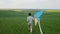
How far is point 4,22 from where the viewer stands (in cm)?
403

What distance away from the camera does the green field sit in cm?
389

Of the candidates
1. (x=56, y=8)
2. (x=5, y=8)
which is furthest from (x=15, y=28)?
(x=56, y=8)

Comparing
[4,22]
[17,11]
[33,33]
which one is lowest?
[33,33]

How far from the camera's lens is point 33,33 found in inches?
151

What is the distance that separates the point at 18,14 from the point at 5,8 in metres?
0.41

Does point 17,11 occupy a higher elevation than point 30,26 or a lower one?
higher

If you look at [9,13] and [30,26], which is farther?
[9,13]

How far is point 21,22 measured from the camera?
3.96m

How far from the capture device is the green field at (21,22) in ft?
12.8

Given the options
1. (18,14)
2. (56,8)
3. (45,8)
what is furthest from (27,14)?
(56,8)

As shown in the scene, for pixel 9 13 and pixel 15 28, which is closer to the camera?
pixel 15 28
